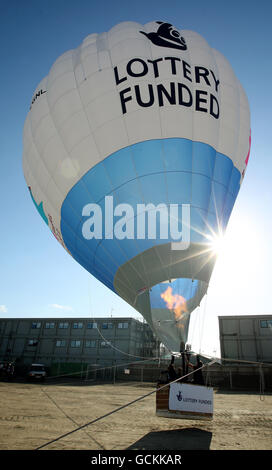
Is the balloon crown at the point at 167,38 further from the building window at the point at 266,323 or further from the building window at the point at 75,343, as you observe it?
the building window at the point at 75,343

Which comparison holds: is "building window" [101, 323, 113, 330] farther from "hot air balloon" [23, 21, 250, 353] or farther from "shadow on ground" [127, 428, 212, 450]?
"shadow on ground" [127, 428, 212, 450]

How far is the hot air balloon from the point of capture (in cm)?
764

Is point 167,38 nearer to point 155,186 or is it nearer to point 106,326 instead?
point 155,186

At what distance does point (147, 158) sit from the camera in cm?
766

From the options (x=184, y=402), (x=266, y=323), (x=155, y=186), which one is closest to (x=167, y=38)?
(x=155, y=186)

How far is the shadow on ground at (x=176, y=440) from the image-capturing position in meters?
4.36

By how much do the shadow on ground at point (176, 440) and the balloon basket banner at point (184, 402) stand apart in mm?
306

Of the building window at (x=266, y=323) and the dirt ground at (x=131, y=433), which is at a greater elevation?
the building window at (x=266, y=323)

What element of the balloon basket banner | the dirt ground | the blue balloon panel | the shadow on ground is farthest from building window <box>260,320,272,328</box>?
the shadow on ground

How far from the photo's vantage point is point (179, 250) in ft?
25.3

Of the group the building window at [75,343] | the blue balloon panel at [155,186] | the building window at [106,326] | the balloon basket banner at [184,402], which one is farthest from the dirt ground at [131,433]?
the building window at [75,343]

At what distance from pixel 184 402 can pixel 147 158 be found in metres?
5.89

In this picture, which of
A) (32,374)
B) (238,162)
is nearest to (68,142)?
(238,162)

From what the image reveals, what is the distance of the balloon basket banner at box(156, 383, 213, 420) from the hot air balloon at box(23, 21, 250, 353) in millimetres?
2068
